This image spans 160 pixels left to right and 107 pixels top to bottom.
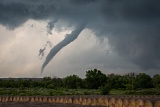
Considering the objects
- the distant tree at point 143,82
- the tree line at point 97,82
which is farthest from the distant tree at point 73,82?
the distant tree at point 143,82

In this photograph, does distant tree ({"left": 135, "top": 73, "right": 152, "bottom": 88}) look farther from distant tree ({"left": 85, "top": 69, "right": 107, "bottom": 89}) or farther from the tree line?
distant tree ({"left": 85, "top": 69, "right": 107, "bottom": 89})

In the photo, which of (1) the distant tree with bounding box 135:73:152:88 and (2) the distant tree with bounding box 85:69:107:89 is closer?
(1) the distant tree with bounding box 135:73:152:88

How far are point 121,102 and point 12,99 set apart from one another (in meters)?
18.2

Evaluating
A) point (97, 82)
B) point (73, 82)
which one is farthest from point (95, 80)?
point (73, 82)

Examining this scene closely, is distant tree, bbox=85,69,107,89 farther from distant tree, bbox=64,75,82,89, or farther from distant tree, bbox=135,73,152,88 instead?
distant tree, bbox=135,73,152,88

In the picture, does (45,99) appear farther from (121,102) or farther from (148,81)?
(148,81)

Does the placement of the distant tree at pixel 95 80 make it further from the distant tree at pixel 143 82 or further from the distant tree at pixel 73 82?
the distant tree at pixel 143 82

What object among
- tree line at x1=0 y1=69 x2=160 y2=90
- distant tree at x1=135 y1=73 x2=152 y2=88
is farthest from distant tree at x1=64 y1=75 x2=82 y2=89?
distant tree at x1=135 y1=73 x2=152 y2=88

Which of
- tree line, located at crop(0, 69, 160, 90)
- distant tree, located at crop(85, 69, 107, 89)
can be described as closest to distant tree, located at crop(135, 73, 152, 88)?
tree line, located at crop(0, 69, 160, 90)

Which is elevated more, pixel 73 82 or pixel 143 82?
pixel 73 82

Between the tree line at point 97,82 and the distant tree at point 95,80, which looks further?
the distant tree at point 95,80

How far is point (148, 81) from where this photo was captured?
101188 mm

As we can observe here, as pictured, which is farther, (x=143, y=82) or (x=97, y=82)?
(x=97, y=82)

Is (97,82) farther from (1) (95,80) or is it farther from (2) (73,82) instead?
(2) (73,82)
